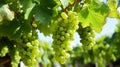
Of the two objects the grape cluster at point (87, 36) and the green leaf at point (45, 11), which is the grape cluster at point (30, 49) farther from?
the grape cluster at point (87, 36)

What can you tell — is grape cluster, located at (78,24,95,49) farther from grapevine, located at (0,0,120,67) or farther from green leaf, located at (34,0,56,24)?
green leaf, located at (34,0,56,24)

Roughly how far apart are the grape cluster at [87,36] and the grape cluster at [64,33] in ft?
0.78

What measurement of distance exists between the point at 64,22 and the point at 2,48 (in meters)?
0.66

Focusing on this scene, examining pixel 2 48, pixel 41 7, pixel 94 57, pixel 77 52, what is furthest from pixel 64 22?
pixel 77 52

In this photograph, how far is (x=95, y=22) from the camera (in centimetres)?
190

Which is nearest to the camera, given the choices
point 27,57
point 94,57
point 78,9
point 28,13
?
point 28,13

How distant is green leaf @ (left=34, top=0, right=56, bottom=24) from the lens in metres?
1.68

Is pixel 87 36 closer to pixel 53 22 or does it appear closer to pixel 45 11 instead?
pixel 53 22

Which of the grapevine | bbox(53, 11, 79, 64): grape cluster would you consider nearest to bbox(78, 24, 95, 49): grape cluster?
the grapevine

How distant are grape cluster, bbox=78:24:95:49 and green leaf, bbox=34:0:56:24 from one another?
1.10 ft

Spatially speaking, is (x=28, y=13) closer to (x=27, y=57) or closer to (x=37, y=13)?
(x=37, y=13)

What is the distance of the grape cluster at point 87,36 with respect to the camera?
196 cm

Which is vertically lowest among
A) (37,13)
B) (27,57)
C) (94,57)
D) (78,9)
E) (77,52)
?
(27,57)

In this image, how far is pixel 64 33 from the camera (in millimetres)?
1731
